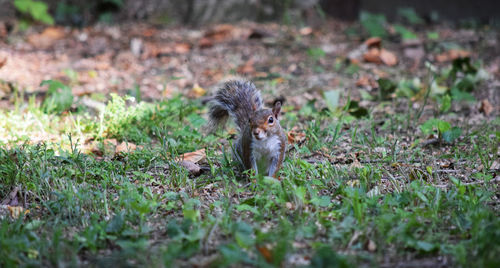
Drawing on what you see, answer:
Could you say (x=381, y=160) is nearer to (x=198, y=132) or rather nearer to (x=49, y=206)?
(x=198, y=132)

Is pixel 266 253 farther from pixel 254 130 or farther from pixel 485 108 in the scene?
pixel 485 108

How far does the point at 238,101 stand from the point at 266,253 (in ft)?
5.71

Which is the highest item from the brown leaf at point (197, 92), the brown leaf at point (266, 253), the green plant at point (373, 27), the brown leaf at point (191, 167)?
the green plant at point (373, 27)

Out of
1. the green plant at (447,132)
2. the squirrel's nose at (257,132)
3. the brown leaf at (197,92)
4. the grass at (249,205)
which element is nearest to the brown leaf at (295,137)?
the grass at (249,205)

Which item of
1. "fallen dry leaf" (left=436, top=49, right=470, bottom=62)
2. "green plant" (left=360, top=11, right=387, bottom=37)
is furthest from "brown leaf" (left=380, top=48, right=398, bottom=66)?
"green plant" (left=360, top=11, right=387, bottom=37)

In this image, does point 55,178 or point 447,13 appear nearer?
point 55,178

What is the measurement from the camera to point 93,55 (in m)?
7.08

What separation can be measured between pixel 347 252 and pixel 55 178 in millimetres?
1783

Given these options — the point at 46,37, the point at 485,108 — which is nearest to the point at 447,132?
the point at 485,108

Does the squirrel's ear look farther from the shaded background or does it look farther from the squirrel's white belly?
the shaded background

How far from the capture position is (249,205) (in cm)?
287

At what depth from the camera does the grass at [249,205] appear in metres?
2.25

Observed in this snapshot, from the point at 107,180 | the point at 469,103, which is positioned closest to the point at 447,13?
the point at 469,103

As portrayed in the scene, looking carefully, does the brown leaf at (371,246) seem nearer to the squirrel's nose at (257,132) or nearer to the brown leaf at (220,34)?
the squirrel's nose at (257,132)
